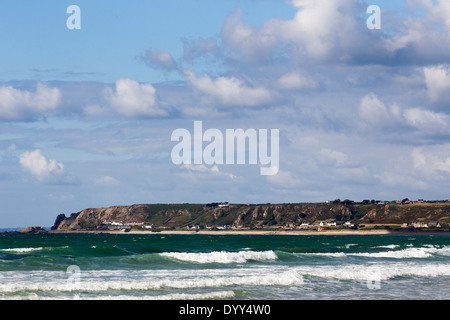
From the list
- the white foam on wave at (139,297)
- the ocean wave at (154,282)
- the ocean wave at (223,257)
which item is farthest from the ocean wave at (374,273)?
the ocean wave at (223,257)

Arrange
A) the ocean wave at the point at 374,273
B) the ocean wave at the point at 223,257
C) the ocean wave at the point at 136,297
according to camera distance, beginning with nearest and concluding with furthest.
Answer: the ocean wave at the point at 136,297 < the ocean wave at the point at 374,273 < the ocean wave at the point at 223,257

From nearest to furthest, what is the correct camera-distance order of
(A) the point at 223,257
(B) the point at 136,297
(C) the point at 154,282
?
(B) the point at 136,297
(C) the point at 154,282
(A) the point at 223,257

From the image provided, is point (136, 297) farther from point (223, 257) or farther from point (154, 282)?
point (223, 257)

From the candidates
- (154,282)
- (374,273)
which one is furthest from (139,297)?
(374,273)

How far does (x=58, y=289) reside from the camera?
28.5 m

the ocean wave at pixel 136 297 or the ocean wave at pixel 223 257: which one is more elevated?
the ocean wave at pixel 136 297

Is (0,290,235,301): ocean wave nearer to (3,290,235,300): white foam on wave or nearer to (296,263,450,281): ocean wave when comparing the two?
(3,290,235,300): white foam on wave

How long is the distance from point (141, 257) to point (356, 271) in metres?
19.5

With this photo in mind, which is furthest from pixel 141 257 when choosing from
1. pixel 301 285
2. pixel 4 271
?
pixel 301 285

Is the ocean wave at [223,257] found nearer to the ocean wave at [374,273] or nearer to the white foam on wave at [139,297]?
the ocean wave at [374,273]

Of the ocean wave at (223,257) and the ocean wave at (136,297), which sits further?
the ocean wave at (223,257)

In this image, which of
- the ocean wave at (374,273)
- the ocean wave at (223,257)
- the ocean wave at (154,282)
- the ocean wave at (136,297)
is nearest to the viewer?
the ocean wave at (136,297)
